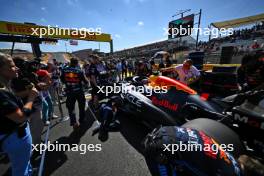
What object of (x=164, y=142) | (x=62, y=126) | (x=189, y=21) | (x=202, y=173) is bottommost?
(x=62, y=126)

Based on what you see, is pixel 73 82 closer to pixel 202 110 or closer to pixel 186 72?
pixel 202 110

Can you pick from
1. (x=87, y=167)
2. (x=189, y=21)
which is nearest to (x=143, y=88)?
(x=87, y=167)

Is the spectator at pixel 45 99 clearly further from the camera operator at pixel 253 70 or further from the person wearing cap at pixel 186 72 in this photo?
the camera operator at pixel 253 70

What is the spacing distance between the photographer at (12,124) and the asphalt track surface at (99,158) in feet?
2.97

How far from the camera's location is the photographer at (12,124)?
1.41 metres

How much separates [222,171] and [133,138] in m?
2.38

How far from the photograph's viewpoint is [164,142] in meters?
1.19

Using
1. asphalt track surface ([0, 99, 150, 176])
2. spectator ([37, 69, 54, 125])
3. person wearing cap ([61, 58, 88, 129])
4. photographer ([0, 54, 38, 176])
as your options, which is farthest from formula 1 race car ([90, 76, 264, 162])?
spectator ([37, 69, 54, 125])

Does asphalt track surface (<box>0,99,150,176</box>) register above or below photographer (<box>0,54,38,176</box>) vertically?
below

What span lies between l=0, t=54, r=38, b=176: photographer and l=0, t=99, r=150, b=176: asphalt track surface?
35.6 inches

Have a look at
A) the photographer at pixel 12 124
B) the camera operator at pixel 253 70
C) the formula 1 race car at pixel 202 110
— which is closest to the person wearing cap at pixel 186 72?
the formula 1 race car at pixel 202 110

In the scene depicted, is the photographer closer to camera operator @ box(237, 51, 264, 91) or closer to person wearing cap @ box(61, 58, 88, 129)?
person wearing cap @ box(61, 58, 88, 129)

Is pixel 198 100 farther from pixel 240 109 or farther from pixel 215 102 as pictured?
pixel 240 109

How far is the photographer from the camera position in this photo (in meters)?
1.41
